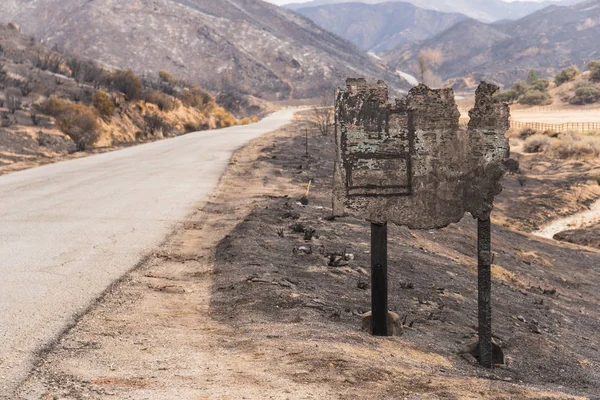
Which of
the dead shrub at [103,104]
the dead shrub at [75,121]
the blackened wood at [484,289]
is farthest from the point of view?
the dead shrub at [103,104]

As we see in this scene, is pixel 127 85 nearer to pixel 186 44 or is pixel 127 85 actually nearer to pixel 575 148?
pixel 575 148

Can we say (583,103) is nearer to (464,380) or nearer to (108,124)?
(108,124)

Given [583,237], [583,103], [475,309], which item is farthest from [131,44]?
[475,309]

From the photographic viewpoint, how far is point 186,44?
11550cm

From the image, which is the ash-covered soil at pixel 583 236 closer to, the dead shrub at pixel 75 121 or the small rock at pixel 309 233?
the small rock at pixel 309 233

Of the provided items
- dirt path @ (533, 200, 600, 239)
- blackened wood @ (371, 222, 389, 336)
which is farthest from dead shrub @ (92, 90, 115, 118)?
blackened wood @ (371, 222, 389, 336)

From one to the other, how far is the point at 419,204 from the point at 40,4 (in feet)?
486

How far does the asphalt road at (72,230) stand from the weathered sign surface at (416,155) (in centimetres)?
318

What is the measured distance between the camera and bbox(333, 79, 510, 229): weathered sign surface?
19.5 feet

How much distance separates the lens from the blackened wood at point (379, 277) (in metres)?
6.26

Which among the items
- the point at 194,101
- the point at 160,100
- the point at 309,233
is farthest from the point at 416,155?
the point at 194,101

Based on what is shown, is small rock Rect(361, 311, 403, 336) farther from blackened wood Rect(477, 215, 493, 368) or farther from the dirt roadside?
blackened wood Rect(477, 215, 493, 368)

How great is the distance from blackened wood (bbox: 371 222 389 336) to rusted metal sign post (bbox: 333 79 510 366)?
35 millimetres

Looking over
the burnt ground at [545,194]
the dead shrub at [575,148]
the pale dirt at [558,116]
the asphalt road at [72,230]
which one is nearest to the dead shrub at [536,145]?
the dead shrub at [575,148]
